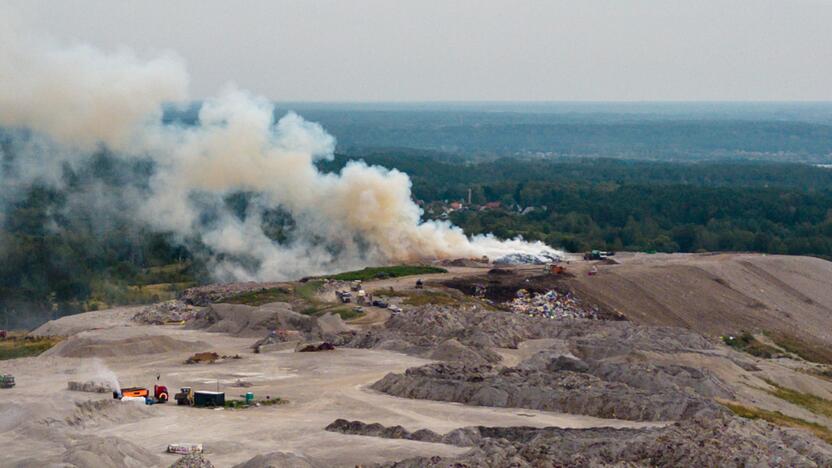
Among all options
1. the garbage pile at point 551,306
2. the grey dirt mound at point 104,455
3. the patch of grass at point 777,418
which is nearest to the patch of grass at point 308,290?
the garbage pile at point 551,306

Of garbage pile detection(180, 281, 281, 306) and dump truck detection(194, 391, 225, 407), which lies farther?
garbage pile detection(180, 281, 281, 306)

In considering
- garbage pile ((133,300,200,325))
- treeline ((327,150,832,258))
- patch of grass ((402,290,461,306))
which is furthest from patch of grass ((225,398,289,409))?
treeline ((327,150,832,258))

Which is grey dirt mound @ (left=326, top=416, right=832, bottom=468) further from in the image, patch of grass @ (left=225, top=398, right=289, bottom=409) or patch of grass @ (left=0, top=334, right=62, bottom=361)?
patch of grass @ (left=0, top=334, right=62, bottom=361)

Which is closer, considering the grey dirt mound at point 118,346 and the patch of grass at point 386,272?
the grey dirt mound at point 118,346

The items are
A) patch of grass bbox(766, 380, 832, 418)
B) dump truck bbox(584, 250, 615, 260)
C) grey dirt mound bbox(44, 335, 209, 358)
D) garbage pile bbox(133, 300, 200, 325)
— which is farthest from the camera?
dump truck bbox(584, 250, 615, 260)

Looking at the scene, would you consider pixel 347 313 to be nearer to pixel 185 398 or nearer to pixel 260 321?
pixel 260 321

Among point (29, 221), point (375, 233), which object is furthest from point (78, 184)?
point (375, 233)

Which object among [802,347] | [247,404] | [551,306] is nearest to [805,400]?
[802,347]

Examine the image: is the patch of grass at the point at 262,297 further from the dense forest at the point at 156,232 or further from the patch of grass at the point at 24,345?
the patch of grass at the point at 24,345
